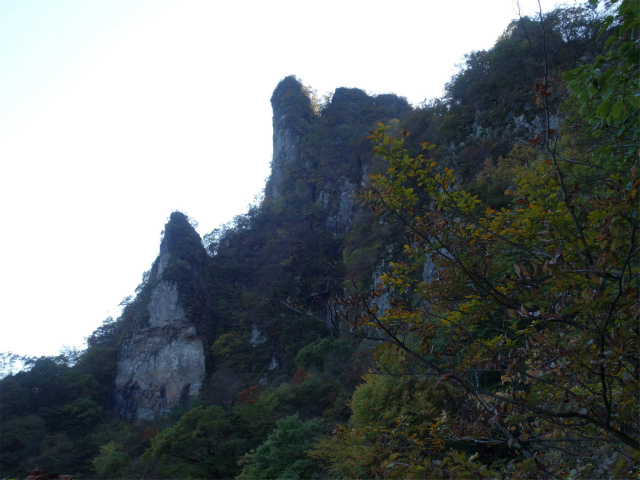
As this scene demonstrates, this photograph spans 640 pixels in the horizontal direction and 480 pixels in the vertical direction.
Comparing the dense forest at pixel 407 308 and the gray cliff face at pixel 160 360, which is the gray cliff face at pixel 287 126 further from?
the gray cliff face at pixel 160 360

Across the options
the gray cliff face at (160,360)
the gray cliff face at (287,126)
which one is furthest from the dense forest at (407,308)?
the gray cliff face at (287,126)

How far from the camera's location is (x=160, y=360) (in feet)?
86.6

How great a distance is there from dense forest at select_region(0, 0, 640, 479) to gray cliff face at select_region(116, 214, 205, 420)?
14cm

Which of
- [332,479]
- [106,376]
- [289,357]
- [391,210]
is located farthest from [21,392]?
[391,210]

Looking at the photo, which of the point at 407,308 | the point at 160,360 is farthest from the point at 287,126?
the point at 407,308

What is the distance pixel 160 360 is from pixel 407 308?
90.6 feet

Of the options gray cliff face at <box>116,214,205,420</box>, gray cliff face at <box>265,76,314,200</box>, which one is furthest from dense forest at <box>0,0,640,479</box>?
gray cliff face at <box>265,76,314,200</box>

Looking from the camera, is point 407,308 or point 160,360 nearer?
point 407,308

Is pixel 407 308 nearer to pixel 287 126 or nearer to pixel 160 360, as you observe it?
pixel 160 360

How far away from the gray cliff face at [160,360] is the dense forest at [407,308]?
0.45ft

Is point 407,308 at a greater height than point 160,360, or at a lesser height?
greater

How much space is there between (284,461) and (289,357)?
14.0m

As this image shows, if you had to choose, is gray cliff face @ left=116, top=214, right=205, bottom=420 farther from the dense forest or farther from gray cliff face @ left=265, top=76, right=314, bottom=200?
gray cliff face @ left=265, top=76, right=314, bottom=200

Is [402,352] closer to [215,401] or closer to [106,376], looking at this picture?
[215,401]
